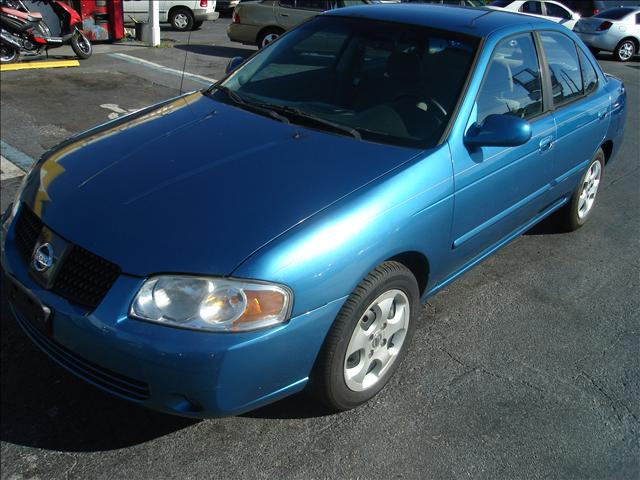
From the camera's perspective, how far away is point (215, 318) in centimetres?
220

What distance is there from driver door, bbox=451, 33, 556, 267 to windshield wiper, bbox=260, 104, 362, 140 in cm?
51

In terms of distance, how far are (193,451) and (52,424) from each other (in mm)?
650

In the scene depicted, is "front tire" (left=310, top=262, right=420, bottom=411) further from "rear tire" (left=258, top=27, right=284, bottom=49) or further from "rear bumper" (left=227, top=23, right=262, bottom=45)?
"rear bumper" (left=227, top=23, right=262, bottom=45)

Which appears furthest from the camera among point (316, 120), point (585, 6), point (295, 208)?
point (585, 6)

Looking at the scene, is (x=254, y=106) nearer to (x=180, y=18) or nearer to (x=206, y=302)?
(x=206, y=302)

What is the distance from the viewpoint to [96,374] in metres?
2.36

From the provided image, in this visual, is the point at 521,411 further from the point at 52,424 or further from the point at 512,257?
the point at 52,424

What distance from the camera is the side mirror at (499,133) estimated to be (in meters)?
3.02

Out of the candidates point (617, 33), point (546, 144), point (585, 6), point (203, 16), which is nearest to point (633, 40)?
point (617, 33)

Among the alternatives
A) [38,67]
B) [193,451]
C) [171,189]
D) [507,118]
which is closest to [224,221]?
[171,189]

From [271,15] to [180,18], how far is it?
4662 mm

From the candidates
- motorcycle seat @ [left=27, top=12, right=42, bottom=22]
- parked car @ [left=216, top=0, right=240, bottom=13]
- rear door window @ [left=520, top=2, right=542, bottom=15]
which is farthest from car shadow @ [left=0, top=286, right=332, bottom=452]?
parked car @ [left=216, top=0, right=240, bottom=13]

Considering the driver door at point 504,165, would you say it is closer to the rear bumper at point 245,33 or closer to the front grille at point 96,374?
the front grille at point 96,374

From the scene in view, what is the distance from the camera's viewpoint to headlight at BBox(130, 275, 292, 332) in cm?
219
